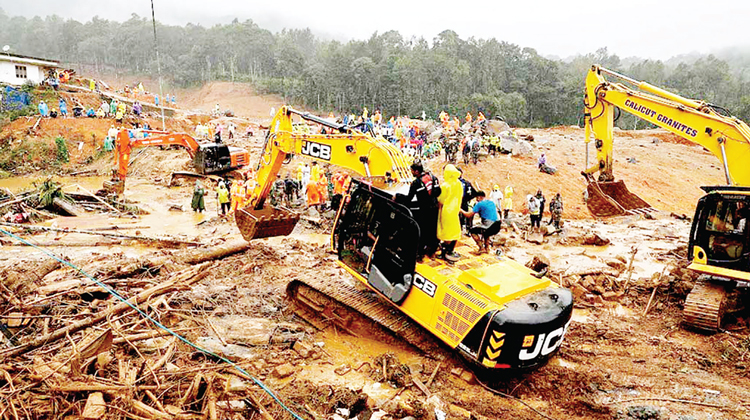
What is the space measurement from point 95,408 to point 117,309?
2.82 metres

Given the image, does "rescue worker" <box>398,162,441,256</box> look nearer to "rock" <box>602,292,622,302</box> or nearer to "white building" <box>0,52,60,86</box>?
"rock" <box>602,292,622,302</box>

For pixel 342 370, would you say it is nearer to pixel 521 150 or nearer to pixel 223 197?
pixel 223 197

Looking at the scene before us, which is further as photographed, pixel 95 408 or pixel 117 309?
pixel 117 309

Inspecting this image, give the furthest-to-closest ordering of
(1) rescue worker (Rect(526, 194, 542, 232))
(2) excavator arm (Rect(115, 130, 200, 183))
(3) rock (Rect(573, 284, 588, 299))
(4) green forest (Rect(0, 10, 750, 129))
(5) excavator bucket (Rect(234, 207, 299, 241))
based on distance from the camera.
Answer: (4) green forest (Rect(0, 10, 750, 129)) → (2) excavator arm (Rect(115, 130, 200, 183)) → (1) rescue worker (Rect(526, 194, 542, 232)) → (3) rock (Rect(573, 284, 588, 299)) → (5) excavator bucket (Rect(234, 207, 299, 241))

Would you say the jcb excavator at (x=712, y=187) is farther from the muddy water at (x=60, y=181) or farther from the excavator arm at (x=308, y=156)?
the muddy water at (x=60, y=181)

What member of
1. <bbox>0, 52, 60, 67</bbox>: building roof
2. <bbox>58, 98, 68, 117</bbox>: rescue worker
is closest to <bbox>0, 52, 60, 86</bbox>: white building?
<bbox>0, 52, 60, 67</bbox>: building roof

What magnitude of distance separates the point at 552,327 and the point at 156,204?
1615cm

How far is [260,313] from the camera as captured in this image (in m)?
7.66

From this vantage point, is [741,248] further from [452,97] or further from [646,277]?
[452,97]

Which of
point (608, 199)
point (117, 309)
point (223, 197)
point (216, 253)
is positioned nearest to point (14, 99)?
point (223, 197)

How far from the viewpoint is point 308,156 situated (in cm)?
797

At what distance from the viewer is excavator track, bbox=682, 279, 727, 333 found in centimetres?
740

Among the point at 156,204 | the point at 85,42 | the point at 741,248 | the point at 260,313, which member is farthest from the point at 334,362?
the point at 85,42

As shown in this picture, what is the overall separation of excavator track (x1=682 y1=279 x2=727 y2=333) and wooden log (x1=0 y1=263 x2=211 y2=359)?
320 inches
